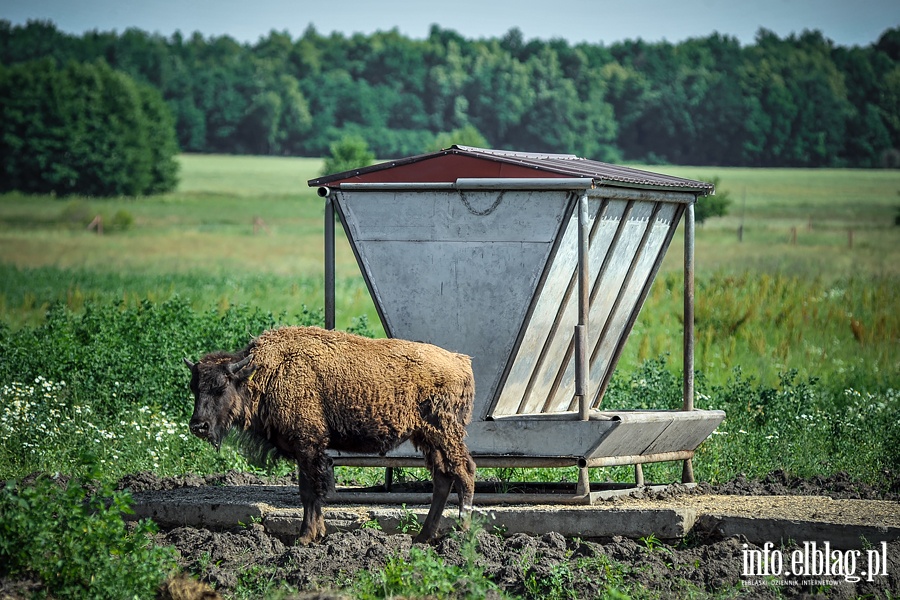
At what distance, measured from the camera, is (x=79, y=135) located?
6378 centimetres

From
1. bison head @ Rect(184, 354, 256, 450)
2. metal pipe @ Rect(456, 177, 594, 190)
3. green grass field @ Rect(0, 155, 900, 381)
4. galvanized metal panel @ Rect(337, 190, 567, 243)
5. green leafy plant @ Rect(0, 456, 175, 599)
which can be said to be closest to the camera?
green leafy plant @ Rect(0, 456, 175, 599)

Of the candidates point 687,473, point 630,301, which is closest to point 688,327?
point 630,301

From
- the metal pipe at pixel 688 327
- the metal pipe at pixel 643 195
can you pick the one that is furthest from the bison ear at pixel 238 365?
the metal pipe at pixel 688 327

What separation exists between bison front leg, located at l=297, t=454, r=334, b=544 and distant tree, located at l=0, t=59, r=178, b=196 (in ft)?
185

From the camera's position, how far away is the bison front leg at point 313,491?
329 inches

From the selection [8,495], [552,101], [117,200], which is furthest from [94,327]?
[552,101]

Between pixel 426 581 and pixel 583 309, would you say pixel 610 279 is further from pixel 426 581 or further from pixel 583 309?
pixel 426 581

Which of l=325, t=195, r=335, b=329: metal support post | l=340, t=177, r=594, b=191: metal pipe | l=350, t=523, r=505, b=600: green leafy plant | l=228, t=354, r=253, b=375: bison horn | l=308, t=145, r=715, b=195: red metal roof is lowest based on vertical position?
l=350, t=523, r=505, b=600: green leafy plant

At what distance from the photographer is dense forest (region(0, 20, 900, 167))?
66125mm

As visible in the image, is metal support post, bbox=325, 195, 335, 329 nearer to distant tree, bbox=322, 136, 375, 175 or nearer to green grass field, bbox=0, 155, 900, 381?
green grass field, bbox=0, 155, 900, 381

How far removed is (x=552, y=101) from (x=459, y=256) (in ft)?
218

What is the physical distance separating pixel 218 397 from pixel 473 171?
264 centimetres

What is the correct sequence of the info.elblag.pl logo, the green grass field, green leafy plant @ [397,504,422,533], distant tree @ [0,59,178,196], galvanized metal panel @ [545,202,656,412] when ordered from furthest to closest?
distant tree @ [0,59,178,196] < the green grass field < galvanized metal panel @ [545,202,656,412] < green leafy plant @ [397,504,422,533] < the info.elblag.pl logo

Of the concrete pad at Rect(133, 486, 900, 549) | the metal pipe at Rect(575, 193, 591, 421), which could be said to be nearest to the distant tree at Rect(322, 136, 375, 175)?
the concrete pad at Rect(133, 486, 900, 549)
